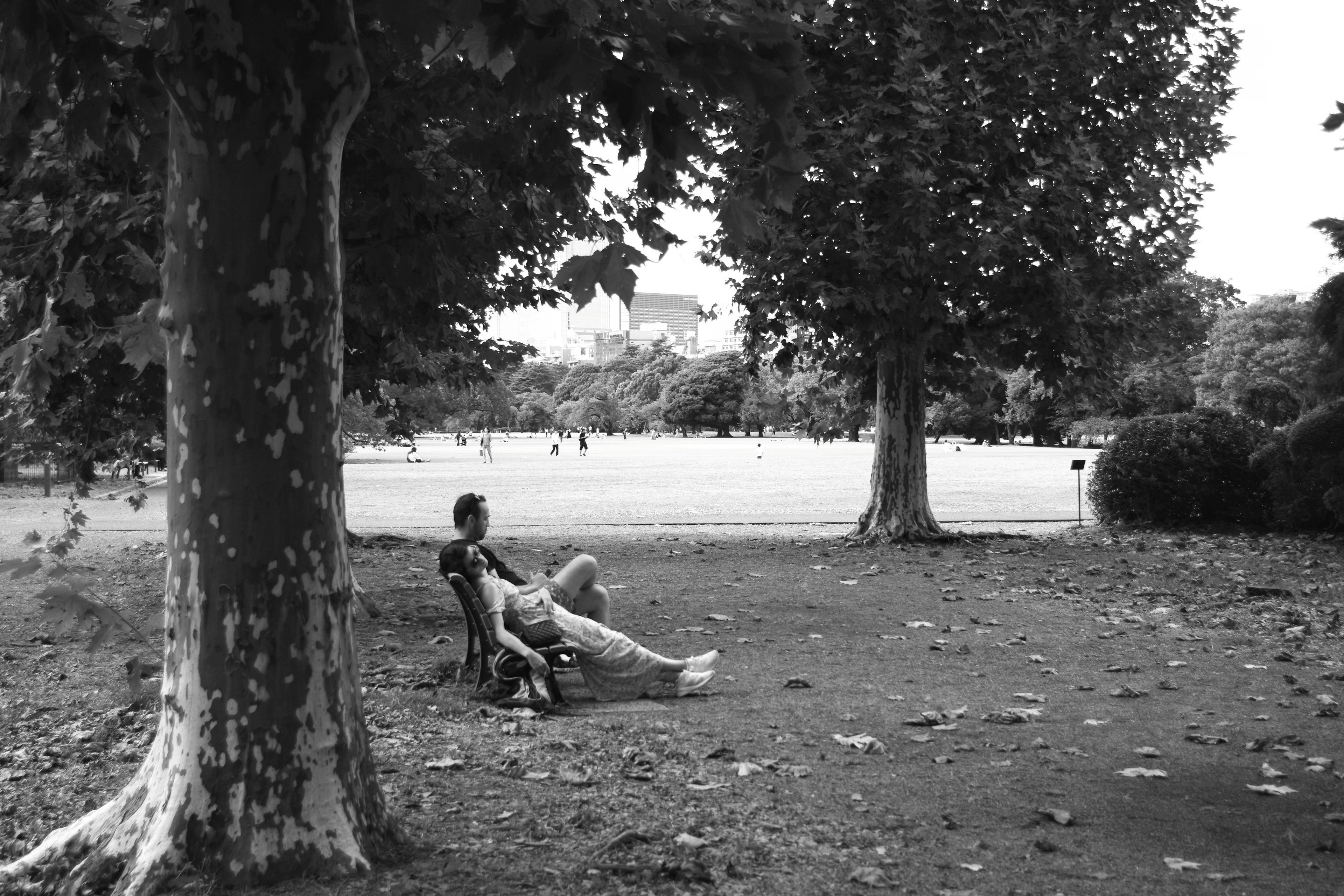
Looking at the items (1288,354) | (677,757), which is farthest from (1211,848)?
(1288,354)

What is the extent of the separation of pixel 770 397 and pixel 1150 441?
107703 millimetres

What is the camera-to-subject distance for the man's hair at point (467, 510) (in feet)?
25.3

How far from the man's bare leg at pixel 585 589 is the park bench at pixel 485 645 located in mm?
703

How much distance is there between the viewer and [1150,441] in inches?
788

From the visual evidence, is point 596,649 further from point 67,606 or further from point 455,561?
point 67,606

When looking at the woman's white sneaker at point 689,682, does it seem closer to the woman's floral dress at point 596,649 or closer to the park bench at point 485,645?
the woman's floral dress at point 596,649

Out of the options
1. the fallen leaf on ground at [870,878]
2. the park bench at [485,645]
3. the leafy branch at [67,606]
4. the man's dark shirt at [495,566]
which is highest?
the leafy branch at [67,606]

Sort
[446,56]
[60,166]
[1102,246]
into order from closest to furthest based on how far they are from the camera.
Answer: [446,56]
[60,166]
[1102,246]

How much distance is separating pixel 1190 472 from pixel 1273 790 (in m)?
15.4

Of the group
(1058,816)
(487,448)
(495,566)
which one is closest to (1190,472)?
(495,566)

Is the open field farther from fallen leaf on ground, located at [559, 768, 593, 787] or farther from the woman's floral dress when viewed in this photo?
fallen leaf on ground, located at [559, 768, 593, 787]

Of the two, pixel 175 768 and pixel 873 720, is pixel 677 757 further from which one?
pixel 175 768

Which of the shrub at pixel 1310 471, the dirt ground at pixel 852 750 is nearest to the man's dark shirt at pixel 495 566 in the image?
the dirt ground at pixel 852 750

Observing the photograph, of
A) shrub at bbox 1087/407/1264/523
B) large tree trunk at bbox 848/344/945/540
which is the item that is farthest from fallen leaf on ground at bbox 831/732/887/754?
shrub at bbox 1087/407/1264/523
